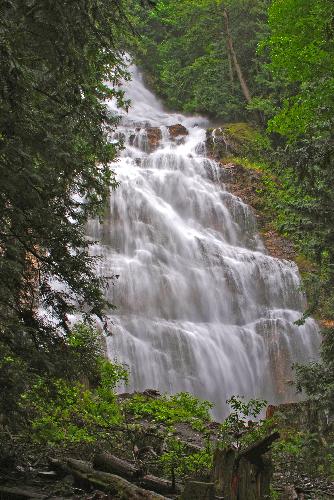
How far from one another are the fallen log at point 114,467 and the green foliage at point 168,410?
487 cm

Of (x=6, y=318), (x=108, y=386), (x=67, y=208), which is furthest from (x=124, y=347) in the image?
(x=6, y=318)

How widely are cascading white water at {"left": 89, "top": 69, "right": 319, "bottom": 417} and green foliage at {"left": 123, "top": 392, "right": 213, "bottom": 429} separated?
3.11 meters

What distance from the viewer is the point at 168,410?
10375 mm

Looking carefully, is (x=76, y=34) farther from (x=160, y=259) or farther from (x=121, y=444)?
(x=160, y=259)

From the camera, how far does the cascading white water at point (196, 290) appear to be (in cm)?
1534

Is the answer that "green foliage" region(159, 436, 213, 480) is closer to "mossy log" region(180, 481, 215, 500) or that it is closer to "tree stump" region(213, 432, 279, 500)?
"tree stump" region(213, 432, 279, 500)

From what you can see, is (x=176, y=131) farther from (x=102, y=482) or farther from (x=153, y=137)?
(x=102, y=482)

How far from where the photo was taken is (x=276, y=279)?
19734mm

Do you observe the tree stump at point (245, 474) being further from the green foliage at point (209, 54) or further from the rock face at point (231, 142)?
the green foliage at point (209, 54)

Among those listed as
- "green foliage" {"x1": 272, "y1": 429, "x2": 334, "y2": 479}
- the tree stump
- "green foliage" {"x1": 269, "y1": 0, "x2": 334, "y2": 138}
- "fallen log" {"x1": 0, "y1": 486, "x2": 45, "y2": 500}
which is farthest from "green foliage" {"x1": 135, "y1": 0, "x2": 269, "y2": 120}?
"fallen log" {"x1": 0, "y1": 486, "x2": 45, "y2": 500}

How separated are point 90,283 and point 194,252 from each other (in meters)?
15.5

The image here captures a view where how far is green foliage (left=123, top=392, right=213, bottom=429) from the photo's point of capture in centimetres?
996

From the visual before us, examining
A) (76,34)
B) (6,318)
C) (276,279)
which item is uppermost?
(276,279)

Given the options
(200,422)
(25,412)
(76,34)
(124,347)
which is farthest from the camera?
(124,347)
